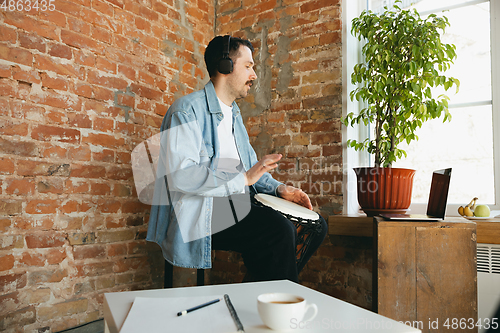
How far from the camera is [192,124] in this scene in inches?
66.4

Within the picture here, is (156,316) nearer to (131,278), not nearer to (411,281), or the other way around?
(411,281)

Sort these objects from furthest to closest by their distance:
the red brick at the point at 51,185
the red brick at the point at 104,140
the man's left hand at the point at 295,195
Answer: the red brick at the point at 104,140, the man's left hand at the point at 295,195, the red brick at the point at 51,185

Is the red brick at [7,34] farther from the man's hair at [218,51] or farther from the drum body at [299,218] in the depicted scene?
the drum body at [299,218]

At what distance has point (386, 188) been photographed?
6.45 feet

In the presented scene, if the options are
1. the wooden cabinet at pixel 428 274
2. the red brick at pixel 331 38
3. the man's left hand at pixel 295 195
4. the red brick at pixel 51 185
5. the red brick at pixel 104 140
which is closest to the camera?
the wooden cabinet at pixel 428 274

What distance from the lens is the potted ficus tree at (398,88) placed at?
193 centimetres

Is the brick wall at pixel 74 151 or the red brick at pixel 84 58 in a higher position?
the red brick at pixel 84 58

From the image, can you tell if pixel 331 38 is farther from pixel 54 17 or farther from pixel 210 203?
pixel 54 17

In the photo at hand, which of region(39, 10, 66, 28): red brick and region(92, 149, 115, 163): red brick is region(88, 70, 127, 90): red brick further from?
region(92, 149, 115, 163): red brick

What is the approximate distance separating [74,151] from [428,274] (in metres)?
1.79

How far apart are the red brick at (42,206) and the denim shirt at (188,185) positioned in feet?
1.66

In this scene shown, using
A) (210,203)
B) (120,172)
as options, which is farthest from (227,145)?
(120,172)

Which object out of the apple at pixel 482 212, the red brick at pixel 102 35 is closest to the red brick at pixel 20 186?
the red brick at pixel 102 35

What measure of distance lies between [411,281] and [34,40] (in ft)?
6.74
